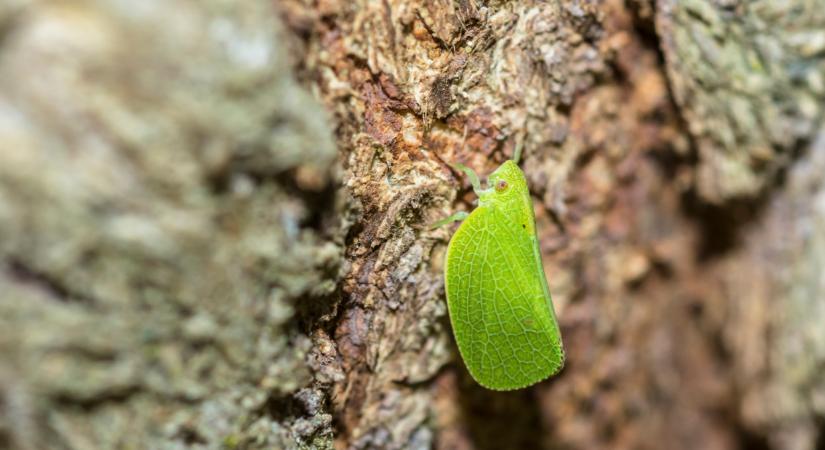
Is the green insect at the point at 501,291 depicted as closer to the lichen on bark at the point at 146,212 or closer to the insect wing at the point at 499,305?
the insect wing at the point at 499,305

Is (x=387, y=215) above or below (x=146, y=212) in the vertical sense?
below

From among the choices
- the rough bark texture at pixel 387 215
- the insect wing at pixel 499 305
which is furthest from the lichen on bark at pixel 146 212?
the insect wing at pixel 499 305

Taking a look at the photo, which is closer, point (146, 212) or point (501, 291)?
point (146, 212)

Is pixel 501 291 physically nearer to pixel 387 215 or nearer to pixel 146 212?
pixel 387 215

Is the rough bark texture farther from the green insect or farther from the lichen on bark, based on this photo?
the green insect

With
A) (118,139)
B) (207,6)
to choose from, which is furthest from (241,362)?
(207,6)

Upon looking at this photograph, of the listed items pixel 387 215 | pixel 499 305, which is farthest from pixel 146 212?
pixel 499 305

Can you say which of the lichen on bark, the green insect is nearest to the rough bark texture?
the lichen on bark
